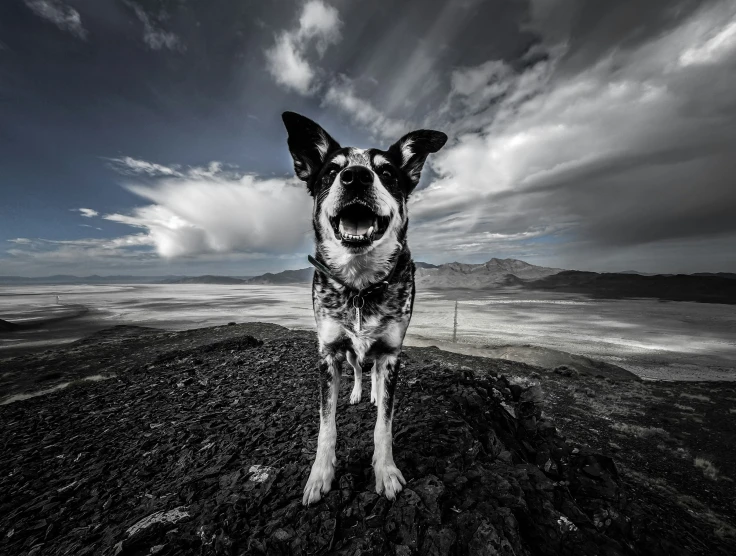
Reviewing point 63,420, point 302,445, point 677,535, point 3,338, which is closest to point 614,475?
point 677,535

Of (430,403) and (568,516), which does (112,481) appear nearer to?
(430,403)

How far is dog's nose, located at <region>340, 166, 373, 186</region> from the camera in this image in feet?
9.70

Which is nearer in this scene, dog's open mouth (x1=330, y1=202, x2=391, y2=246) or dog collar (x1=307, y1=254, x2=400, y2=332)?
dog's open mouth (x1=330, y1=202, x2=391, y2=246)

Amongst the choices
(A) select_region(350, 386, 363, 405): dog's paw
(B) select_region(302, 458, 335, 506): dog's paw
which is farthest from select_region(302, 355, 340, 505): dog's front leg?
(A) select_region(350, 386, 363, 405): dog's paw

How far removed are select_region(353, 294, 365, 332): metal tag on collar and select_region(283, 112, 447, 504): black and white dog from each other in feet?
0.04

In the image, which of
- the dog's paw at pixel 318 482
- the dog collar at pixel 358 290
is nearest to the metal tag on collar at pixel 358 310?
the dog collar at pixel 358 290

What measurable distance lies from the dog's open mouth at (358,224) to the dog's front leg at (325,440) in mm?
1533

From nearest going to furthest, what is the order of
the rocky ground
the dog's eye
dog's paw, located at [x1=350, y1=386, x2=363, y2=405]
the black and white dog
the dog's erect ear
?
the rocky ground
the black and white dog
the dog's eye
the dog's erect ear
dog's paw, located at [x1=350, y1=386, x2=363, y2=405]

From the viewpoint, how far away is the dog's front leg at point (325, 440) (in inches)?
119

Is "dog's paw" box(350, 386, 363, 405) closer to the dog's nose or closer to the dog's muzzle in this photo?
the dog's muzzle

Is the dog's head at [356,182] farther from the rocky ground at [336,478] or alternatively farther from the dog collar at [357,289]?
the rocky ground at [336,478]

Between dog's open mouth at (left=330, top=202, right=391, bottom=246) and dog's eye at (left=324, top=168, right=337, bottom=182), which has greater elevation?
dog's eye at (left=324, top=168, right=337, bottom=182)

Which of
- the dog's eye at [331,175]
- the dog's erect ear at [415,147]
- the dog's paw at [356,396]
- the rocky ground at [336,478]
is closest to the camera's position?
the rocky ground at [336,478]

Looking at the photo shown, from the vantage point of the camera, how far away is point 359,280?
3414mm
